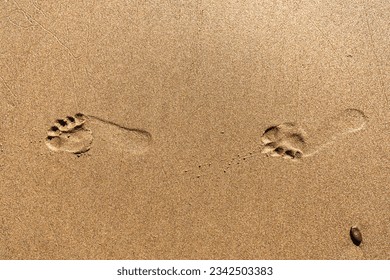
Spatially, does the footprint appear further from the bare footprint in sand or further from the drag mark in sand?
the bare footprint in sand

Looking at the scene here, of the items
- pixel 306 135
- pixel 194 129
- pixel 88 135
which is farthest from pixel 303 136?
pixel 88 135

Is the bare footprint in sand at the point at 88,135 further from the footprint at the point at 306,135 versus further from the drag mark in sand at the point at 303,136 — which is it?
the footprint at the point at 306,135

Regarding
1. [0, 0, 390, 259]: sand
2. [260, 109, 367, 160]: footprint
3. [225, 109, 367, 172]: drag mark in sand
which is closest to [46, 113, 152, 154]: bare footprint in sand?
[0, 0, 390, 259]: sand

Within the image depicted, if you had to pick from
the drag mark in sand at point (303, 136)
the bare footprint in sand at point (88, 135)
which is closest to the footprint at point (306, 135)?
the drag mark in sand at point (303, 136)

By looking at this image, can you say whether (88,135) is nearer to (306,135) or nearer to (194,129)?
(194,129)

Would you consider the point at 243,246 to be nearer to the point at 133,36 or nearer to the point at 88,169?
the point at 88,169

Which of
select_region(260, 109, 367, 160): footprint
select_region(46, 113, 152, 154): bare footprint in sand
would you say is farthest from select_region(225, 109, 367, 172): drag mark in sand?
select_region(46, 113, 152, 154): bare footprint in sand

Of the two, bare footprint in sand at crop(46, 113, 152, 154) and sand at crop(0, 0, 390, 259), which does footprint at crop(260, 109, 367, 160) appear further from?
bare footprint in sand at crop(46, 113, 152, 154)
